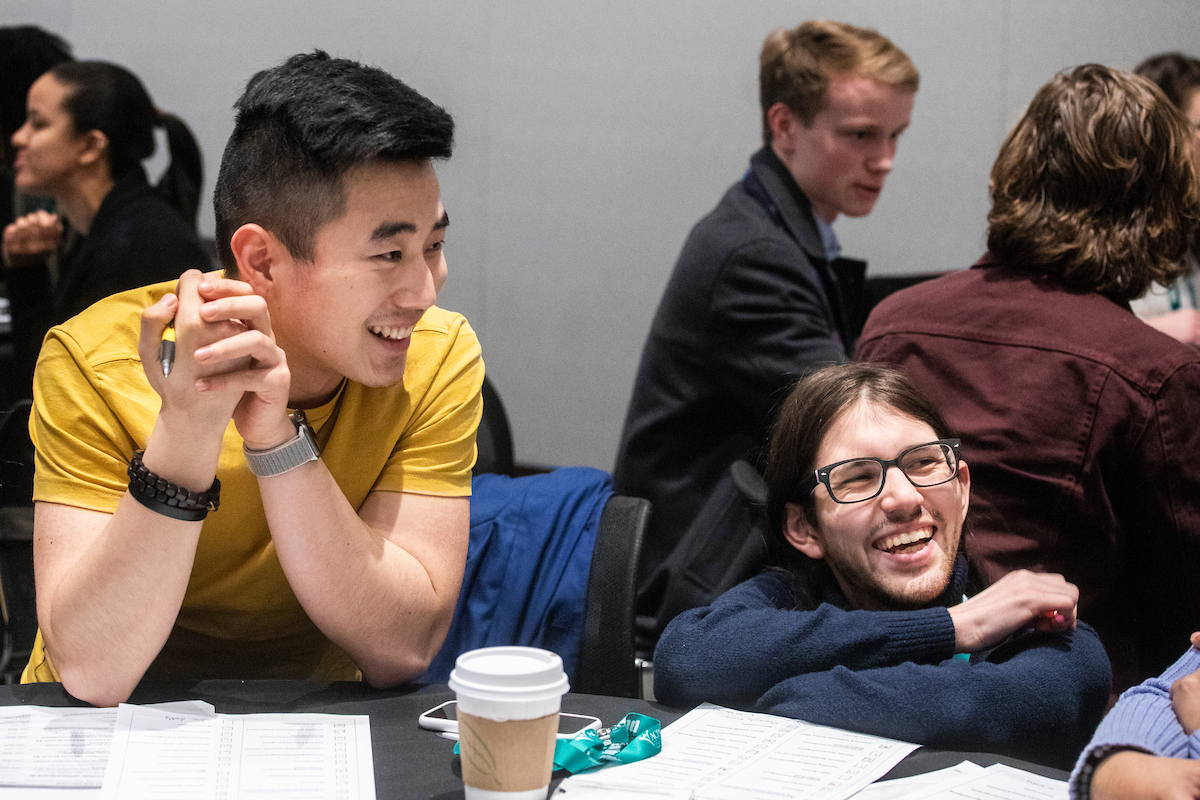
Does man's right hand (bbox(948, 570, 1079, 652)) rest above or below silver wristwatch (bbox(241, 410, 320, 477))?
below

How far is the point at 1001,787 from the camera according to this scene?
0.97m

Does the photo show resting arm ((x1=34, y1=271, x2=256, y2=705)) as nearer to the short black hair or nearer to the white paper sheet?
the short black hair

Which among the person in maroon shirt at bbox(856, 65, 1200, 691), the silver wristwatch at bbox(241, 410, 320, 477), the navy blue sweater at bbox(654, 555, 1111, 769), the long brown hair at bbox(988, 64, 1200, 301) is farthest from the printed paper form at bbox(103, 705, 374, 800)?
the long brown hair at bbox(988, 64, 1200, 301)

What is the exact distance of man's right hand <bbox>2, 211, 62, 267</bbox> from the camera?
10.6 feet

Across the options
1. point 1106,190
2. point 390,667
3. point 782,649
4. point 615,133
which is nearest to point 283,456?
point 390,667

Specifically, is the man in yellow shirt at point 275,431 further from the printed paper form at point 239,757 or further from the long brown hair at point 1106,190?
the long brown hair at point 1106,190

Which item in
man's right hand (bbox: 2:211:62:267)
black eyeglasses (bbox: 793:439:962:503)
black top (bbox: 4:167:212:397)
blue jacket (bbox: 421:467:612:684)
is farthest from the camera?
man's right hand (bbox: 2:211:62:267)

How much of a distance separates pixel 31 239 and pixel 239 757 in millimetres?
2761

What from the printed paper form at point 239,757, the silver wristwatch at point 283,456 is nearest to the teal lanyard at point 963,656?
the printed paper form at point 239,757

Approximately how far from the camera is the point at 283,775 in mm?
975

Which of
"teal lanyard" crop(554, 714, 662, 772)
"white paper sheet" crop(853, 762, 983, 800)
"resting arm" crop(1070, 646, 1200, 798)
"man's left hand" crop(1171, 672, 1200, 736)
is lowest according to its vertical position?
"teal lanyard" crop(554, 714, 662, 772)

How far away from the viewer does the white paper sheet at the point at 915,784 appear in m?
0.95

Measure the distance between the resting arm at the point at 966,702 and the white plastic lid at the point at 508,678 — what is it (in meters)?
0.36

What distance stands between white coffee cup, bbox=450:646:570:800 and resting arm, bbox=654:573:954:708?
0.33 metres
